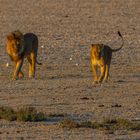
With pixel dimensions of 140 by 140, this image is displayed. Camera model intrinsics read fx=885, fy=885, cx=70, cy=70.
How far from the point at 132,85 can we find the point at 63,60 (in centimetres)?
475

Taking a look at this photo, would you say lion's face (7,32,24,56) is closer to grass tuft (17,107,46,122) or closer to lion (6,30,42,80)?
lion (6,30,42,80)

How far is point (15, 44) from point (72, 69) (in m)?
2.11

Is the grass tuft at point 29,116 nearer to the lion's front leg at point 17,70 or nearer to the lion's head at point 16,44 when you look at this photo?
the lion's front leg at point 17,70

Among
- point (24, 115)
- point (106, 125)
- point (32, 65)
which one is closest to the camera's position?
point (106, 125)

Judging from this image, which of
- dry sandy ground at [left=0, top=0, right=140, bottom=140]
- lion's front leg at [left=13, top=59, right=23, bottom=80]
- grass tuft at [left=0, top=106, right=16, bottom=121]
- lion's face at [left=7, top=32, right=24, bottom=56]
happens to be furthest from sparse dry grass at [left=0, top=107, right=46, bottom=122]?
lion's face at [left=7, top=32, right=24, bottom=56]

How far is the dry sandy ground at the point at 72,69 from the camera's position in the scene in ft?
42.3

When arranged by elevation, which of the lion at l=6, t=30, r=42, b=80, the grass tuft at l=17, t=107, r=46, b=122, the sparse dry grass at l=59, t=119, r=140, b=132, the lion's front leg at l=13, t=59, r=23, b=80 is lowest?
the sparse dry grass at l=59, t=119, r=140, b=132

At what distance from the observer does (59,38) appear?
28109 mm

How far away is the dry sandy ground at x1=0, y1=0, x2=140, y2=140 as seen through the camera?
1291cm

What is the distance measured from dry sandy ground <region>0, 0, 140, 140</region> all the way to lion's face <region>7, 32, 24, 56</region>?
0.62 metres

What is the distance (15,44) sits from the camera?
19656 mm

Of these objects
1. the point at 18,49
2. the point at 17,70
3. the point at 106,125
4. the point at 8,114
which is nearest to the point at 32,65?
the point at 18,49

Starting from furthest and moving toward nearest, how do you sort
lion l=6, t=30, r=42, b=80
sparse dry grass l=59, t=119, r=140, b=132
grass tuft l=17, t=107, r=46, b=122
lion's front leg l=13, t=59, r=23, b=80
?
lion l=6, t=30, r=42, b=80 → lion's front leg l=13, t=59, r=23, b=80 → grass tuft l=17, t=107, r=46, b=122 → sparse dry grass l=59, t=119, r=140, b=132

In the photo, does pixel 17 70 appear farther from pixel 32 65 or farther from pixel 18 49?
pixel 32 65
